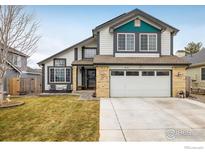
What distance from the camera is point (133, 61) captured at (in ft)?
55.6

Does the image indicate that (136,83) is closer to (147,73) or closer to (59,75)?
(147,73)

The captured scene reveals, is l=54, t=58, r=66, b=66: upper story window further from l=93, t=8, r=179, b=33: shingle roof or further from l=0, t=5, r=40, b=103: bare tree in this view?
l=0, t=5, r=40, b=103: bare tree

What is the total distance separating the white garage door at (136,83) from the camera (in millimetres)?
16953

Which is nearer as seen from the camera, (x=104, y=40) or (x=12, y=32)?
(x=12, y=32)

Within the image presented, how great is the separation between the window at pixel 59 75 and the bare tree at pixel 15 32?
21.0ft

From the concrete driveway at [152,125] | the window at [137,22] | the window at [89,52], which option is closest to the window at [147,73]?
the window at [137,22]

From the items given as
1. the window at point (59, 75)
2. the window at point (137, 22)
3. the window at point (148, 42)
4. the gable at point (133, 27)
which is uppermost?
the window at point (137, 22)

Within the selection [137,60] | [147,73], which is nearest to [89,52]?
[137,60]

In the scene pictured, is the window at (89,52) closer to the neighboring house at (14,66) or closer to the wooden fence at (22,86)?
the neighboring house at (14,66)

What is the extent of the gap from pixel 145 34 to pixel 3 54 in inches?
432

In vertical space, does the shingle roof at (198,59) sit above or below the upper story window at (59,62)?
above

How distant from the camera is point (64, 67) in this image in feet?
72.7
